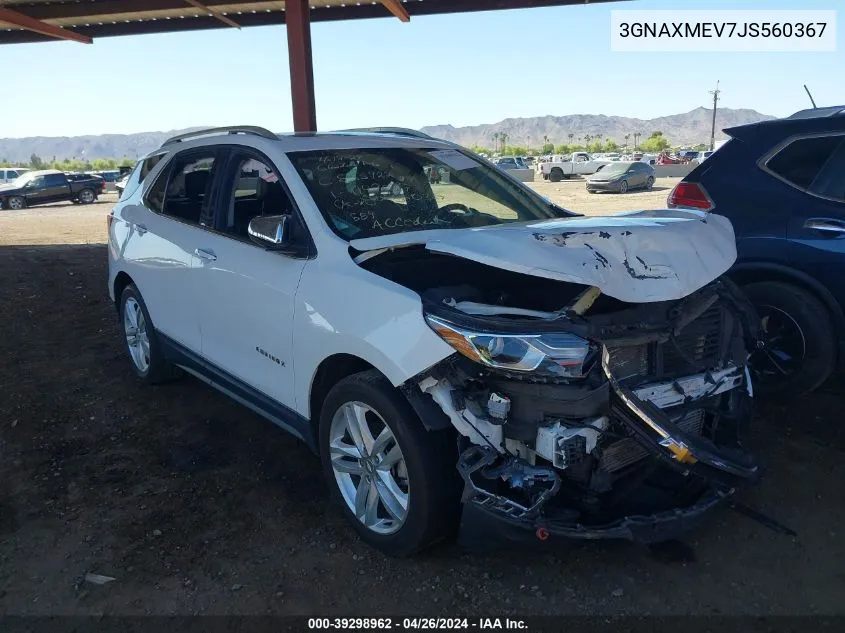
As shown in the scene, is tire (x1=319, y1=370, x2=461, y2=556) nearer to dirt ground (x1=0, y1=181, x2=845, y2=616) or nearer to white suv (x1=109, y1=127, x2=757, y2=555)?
white suv (x1=109, y1=127, x2=757, y2=555)

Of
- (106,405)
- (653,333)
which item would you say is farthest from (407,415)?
(106,405)

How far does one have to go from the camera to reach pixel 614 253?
2703 millimetres

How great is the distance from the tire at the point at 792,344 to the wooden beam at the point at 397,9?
10.0 metres

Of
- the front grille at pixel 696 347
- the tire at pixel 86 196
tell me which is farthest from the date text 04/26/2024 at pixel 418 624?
the tire at pixel 86 196

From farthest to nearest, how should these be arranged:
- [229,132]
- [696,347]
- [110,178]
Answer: [110,178] → [229,132] → [696,347]

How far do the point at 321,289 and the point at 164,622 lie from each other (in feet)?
5.04

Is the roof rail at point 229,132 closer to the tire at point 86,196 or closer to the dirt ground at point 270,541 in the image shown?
the dirt ground at point 270,541

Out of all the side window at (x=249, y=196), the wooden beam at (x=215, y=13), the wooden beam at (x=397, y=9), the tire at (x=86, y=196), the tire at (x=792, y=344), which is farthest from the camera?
the tire at (x=86, y=196)

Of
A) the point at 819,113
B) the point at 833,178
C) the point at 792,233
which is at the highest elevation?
the point at 819,113

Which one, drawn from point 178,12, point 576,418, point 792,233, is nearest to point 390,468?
point 576,418

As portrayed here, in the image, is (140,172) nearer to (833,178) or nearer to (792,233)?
(792,233)

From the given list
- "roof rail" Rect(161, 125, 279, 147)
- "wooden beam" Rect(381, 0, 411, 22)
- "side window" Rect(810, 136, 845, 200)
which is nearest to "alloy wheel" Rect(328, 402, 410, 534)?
"roof rail" Rect(161, 125, 279, 147)

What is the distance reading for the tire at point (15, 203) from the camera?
28531 millimetres

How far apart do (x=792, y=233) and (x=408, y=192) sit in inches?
101
